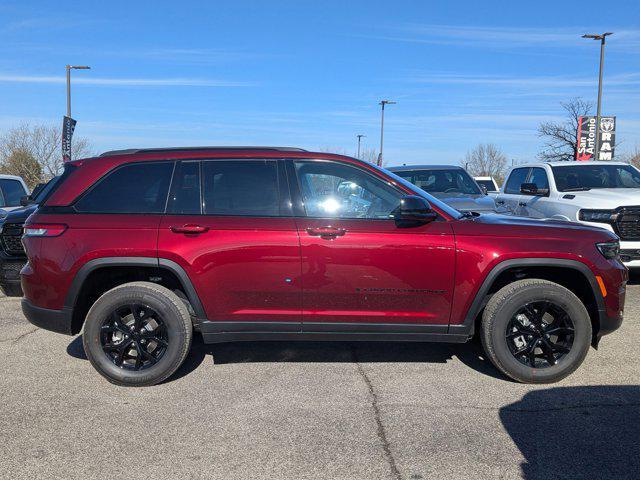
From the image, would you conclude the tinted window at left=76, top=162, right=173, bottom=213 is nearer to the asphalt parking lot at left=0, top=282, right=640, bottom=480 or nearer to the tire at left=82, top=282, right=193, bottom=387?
the tire at left=82, top=282, right=193, bottom=387

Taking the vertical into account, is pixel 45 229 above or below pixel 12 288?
above

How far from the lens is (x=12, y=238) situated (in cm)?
684

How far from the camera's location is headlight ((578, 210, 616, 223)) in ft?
24.6

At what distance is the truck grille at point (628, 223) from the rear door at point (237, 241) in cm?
521

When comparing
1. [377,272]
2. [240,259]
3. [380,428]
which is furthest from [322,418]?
[240,259]

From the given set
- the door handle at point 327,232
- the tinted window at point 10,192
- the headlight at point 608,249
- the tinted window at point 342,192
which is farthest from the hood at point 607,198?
the tinted window at point 10,192

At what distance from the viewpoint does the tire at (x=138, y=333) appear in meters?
4.29

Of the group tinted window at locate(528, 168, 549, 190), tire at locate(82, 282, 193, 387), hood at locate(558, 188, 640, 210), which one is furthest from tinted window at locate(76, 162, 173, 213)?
tinted window at locate(528, 168, 549, 190)

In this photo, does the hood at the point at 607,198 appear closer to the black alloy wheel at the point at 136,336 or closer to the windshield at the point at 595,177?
the windshield at the point at 595,177

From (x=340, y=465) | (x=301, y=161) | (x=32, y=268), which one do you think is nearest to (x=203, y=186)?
(x=301, y=161)

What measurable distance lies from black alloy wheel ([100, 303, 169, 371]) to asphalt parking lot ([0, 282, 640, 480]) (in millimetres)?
243

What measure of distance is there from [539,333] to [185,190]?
300 cm

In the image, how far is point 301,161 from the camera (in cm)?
446

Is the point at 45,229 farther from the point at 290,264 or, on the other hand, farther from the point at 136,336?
the point at 290,264
